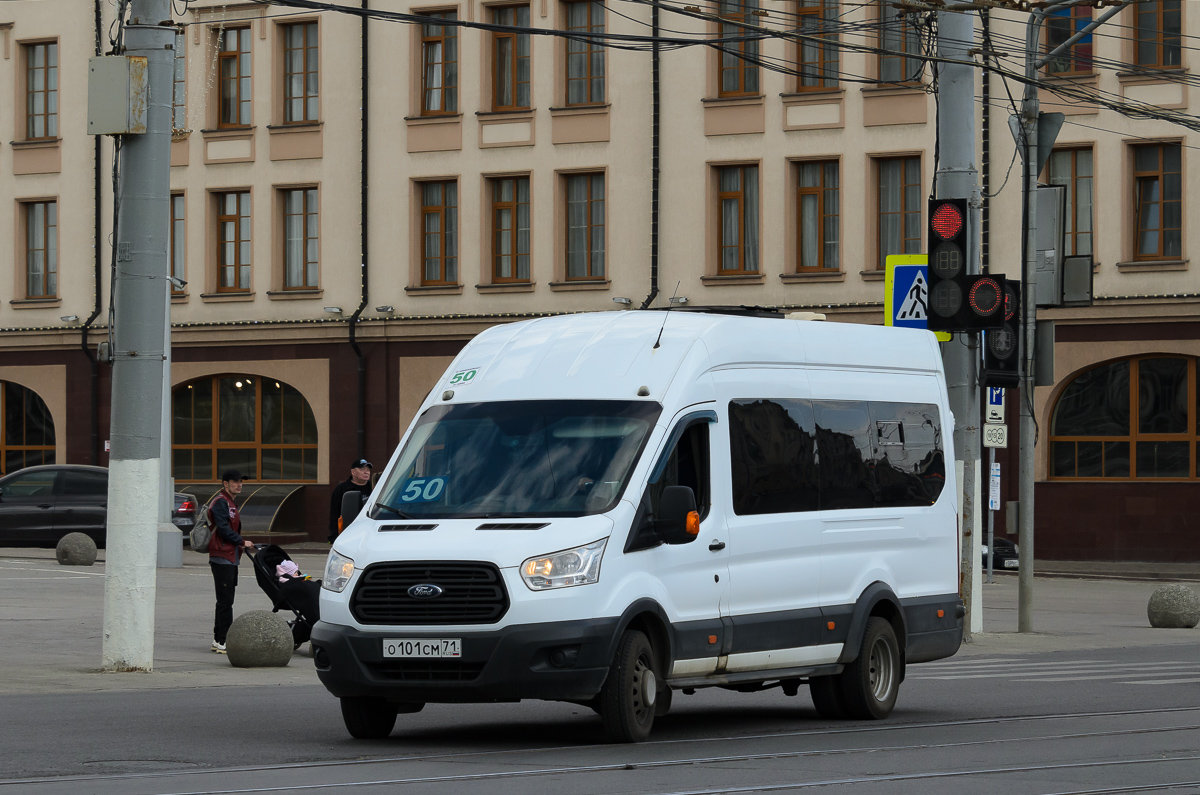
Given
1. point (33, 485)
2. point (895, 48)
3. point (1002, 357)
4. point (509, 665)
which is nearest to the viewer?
point (509, 665)

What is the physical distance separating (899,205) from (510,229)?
342 inches

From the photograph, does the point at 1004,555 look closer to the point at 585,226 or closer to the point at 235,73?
the point at 585,226

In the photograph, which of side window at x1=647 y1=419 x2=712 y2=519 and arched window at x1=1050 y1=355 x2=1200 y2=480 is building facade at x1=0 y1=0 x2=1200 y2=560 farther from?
side window at x1=647 y1=419 x2=712 y2=519

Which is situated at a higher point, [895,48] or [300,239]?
[895,48]

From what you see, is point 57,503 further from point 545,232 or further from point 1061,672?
point 1061,672

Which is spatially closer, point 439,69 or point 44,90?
point 439,69

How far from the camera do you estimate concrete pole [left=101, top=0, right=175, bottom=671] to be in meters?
16.5

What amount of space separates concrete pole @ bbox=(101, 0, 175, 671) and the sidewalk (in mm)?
517

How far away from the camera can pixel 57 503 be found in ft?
122

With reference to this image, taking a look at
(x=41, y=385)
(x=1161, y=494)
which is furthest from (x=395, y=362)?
(x=1161, y=494)

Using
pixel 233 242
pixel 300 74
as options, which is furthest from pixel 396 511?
pixel 233 242

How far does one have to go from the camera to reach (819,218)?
42094 mm

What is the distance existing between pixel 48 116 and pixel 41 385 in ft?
21.0

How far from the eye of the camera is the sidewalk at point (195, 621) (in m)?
16.6
